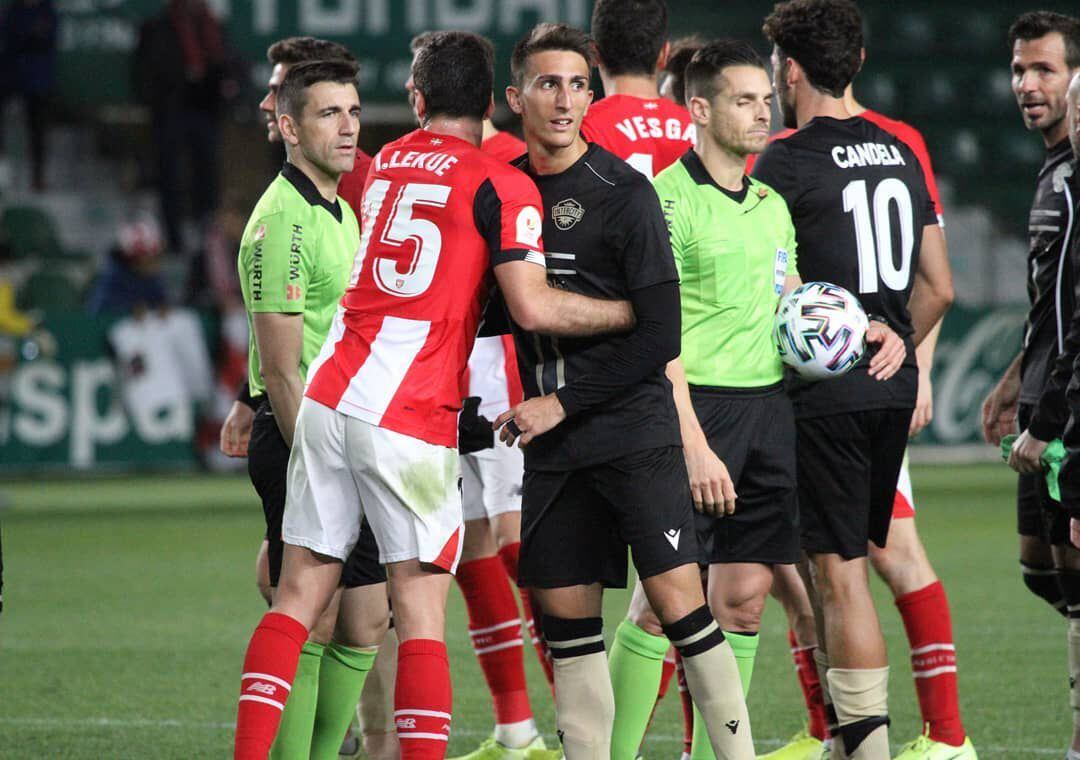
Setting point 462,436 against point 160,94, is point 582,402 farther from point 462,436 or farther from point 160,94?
point 160,94

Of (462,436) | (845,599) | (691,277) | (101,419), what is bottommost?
(101,419)

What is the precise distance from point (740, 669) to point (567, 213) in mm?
1502

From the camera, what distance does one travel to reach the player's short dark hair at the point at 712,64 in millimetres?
4930

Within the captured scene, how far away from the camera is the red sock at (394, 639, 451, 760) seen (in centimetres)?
430

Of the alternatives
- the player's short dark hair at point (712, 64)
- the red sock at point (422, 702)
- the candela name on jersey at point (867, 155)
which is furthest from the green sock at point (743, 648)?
the player's short dark hair at point (712, 64)

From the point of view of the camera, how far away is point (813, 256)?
16.8 ft

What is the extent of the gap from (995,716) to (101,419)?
37.1 feet

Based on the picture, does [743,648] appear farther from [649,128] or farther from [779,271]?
[649,128]

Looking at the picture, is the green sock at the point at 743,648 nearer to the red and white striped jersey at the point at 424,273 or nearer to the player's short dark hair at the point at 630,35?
the red and white striped jersey at the point at 424,273

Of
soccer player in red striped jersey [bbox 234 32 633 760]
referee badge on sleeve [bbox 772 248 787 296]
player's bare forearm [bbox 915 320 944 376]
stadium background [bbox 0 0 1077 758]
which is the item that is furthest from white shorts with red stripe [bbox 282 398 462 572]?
player's bare forearm [bbox 915 320 944 376]

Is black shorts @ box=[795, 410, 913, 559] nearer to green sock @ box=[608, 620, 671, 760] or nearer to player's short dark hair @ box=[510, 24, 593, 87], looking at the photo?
green sock @ box=[608, 620, 671, 760]

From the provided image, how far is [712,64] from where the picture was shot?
4.94 m

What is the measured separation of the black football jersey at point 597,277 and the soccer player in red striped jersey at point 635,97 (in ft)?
4.12

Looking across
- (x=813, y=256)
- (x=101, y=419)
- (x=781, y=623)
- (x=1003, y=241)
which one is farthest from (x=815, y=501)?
(x=1003, y=241)
